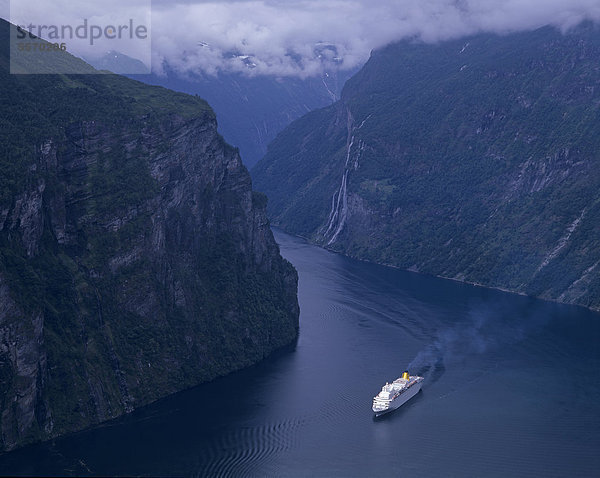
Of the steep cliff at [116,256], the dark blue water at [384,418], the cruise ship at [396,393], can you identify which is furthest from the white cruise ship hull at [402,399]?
the steep cliff at [116,256]

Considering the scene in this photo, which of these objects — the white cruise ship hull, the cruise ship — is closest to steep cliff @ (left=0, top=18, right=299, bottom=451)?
the cruise ship

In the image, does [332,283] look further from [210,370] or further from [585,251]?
[210,370]

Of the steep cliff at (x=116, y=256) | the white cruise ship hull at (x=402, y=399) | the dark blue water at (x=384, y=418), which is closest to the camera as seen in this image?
the dark blue water at (x=384, y=418)

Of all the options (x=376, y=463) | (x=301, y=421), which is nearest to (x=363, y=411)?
(x=301, y=421)

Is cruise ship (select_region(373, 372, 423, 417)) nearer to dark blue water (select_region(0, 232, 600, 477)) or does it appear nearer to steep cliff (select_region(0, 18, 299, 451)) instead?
dark blue water (select_region(0, 232, 600, 477))

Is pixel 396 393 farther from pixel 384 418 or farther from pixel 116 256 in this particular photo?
pixel 116 256

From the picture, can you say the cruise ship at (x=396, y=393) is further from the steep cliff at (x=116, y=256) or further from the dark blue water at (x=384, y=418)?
the steep cliff at (x=116, y=256)
